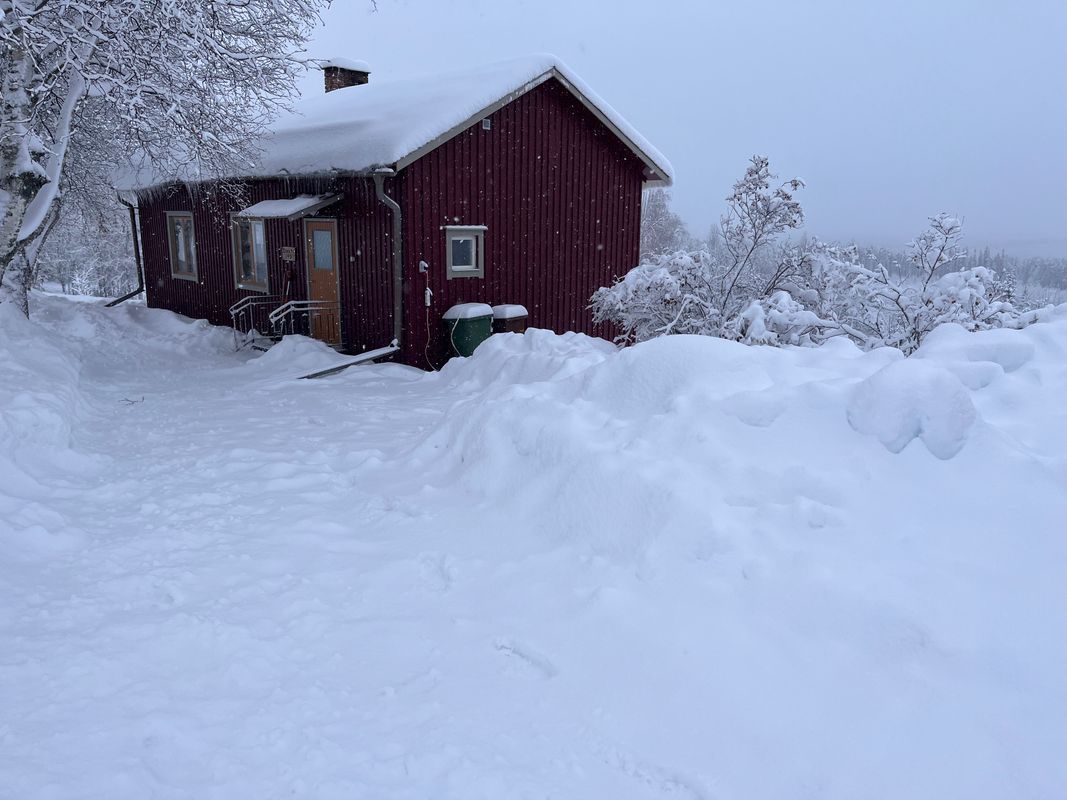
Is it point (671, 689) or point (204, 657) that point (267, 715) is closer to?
point (204, 657)

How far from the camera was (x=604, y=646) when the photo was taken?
145 inches

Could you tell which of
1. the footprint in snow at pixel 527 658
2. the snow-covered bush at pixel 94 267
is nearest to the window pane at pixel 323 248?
the footprint in snow at pixel 527 658

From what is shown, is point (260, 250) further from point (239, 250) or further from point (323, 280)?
point (323, 280)

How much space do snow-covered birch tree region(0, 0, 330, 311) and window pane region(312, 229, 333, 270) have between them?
7.52 ft

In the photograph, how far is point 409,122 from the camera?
37.2ft

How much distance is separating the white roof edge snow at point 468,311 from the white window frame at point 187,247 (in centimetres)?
867

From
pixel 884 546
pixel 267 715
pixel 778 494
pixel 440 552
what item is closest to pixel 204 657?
pixel 267 715

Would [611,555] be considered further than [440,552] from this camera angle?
No

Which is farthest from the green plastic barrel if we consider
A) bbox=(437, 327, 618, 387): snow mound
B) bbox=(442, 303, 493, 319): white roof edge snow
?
bbox=(437, 327, 618, 387): snow mound

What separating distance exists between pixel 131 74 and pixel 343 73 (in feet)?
39.6

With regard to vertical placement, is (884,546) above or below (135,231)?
below

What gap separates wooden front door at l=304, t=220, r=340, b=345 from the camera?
1290 cm

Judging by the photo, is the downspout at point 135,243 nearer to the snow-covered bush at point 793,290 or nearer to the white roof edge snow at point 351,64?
the white roof edge snow at point 351,64

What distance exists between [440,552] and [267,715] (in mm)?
1701
